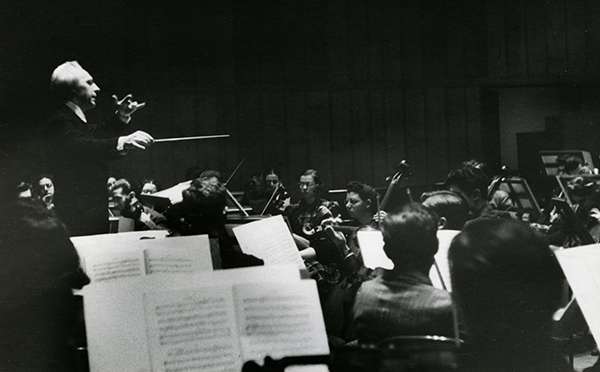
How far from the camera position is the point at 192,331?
87.4 inches

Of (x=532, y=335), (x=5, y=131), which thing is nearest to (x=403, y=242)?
(x=532, y=335)

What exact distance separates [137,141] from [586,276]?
1825 millimetres

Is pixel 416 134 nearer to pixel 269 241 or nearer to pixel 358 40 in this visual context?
pixel 358 40

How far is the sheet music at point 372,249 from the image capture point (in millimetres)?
2482

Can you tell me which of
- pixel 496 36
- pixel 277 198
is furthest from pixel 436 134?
pixel 277 198

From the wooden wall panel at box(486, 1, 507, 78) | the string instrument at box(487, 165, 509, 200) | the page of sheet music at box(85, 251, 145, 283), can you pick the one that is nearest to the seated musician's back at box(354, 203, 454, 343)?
the string instrument at box(487, 165, 509, 200)

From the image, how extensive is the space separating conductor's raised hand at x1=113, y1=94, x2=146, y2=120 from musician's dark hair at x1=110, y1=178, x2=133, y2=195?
0.24m

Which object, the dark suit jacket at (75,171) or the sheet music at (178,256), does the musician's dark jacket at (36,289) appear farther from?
the sheet music at (178,256)

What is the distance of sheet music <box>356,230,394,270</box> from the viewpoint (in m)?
2.48

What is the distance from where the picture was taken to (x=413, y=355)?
2.47 meters

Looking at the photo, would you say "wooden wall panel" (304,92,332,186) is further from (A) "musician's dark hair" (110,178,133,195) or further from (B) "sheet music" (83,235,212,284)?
(A) "musician's dark hair" (110,178,133,195)

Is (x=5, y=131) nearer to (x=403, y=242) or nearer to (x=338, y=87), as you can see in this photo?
(x=338, y=87)

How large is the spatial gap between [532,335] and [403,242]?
66cm

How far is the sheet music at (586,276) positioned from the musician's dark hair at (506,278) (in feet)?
0.18
